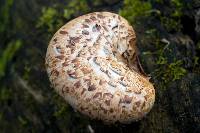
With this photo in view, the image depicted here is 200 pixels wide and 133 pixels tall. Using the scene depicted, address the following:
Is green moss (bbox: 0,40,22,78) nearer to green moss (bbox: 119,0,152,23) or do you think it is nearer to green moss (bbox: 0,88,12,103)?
green moss (bbox: 0,88,12,103)

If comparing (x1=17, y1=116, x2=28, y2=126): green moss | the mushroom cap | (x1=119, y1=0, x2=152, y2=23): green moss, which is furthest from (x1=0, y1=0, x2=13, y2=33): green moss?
the mushroom cap

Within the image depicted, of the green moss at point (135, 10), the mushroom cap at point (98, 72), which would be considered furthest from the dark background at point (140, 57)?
the mushroom cap at point (98, 72)

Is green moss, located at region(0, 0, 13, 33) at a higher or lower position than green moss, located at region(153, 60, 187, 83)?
higher

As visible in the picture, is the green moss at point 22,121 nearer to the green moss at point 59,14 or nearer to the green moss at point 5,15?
the green moss at point 59,14

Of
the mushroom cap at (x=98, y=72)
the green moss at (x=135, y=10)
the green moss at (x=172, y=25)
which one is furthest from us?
the green moss at (x=135, y=10)

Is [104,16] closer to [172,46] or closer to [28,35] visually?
[172,46]

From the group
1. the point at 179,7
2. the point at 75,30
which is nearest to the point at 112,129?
the point at 75,30

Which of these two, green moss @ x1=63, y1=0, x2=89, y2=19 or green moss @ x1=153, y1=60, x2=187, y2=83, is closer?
green moss @ x1=153, y1=60, x2=187, y2=83
